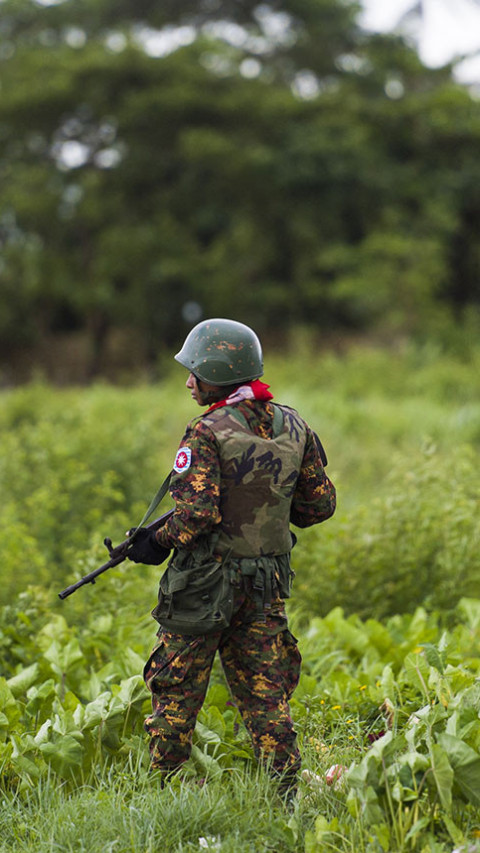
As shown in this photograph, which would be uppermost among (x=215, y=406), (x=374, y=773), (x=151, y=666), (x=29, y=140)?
(x=29, y=140)

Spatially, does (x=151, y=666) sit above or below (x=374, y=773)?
above

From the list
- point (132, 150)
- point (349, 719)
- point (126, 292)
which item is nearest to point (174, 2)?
point (132, 150)

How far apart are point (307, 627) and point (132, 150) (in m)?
19.8

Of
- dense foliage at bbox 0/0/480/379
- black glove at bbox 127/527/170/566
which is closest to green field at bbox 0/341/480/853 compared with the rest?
black glove at bbox 127/527/170/566

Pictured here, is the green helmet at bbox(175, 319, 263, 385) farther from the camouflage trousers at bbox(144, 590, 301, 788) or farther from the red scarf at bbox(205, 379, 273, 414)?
the camouflage trousers at bbox(144, 590, 301, 788)

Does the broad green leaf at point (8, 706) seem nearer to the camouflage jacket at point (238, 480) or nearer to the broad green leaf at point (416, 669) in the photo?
the camouflage jacket at point (238, 480)

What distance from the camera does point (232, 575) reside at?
3197 mm

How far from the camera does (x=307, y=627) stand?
17.9 ft

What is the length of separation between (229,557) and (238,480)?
0.27 m

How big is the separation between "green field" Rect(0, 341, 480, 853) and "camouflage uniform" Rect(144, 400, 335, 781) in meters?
0.17

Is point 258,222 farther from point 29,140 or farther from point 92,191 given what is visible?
point 29,140

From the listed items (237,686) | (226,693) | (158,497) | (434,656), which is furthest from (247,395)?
(226,693)

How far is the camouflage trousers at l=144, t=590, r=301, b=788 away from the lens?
10.6 feet

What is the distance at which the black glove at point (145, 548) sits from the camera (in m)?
3.23
